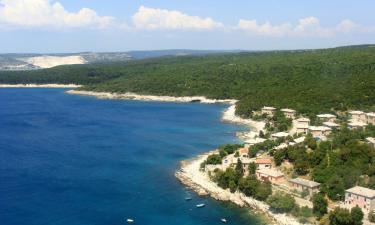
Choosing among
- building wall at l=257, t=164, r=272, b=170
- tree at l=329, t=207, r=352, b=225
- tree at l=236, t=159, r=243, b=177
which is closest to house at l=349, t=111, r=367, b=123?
building wall at l=257, t=164, r=272, b=170

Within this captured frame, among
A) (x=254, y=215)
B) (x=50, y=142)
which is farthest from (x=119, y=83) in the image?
(x=254, y=215)

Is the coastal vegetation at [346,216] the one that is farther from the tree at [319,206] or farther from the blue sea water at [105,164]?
the blue sea water at [105,164]

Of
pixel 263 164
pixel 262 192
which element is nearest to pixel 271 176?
pixel 262 192

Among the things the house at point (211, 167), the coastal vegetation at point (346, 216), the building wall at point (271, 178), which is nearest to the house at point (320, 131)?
the house at point (211, 167)

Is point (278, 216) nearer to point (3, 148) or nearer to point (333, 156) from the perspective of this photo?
point (333, 156)

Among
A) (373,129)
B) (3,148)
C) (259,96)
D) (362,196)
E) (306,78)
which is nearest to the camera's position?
(362,196)

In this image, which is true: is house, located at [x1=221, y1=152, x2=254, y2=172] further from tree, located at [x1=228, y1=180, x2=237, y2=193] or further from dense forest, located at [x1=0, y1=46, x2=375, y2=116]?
dense forest, located at [x1=0, y1=46, x2=375, y2=116]

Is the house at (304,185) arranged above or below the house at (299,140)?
below

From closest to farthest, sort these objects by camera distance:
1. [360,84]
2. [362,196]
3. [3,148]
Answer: [362,196] → [3,148] → [360,84]
